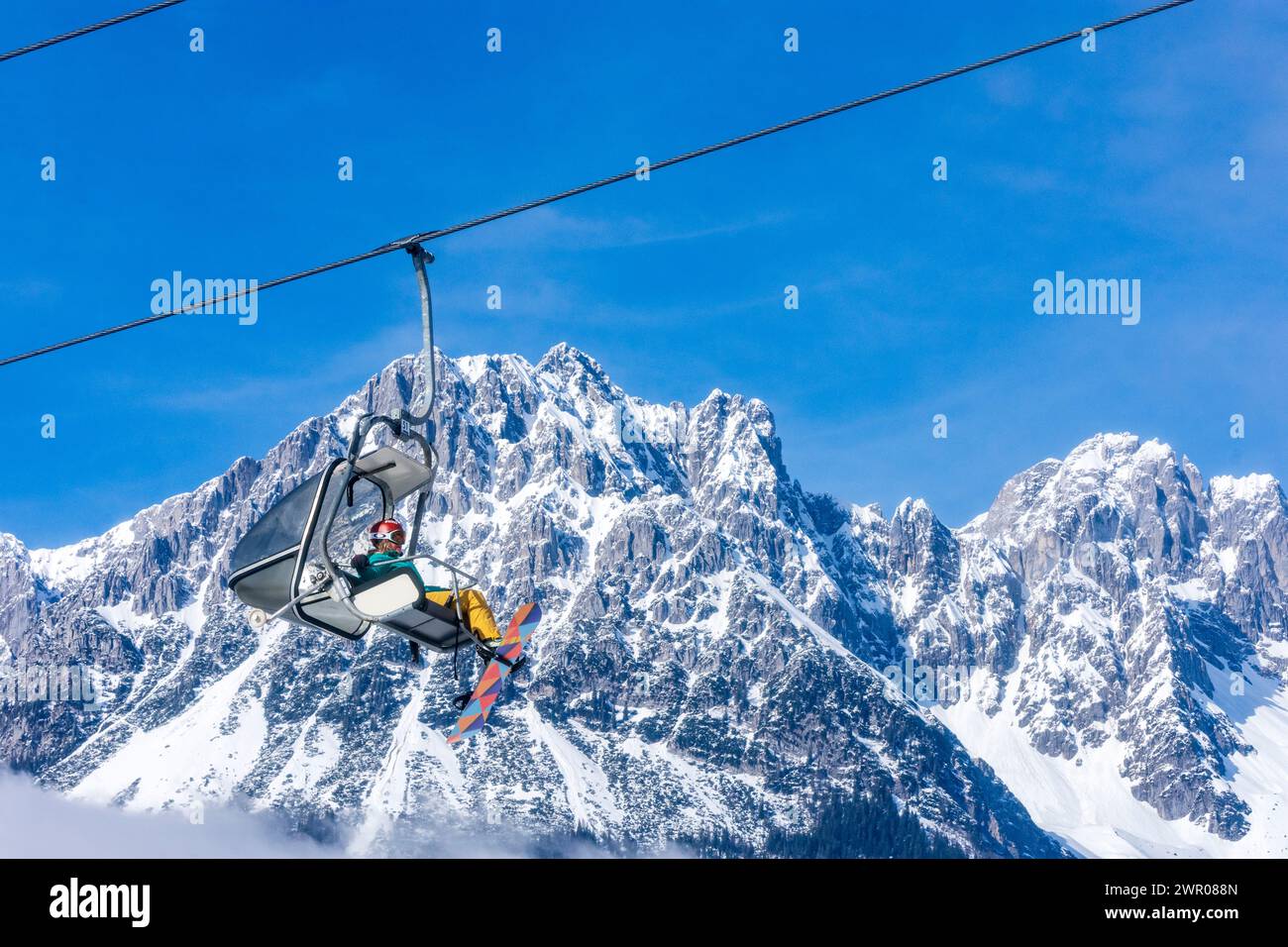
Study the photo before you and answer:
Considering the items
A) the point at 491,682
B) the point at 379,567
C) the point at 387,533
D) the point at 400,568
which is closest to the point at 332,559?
the point at 379,567

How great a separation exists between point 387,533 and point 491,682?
10.1 feet

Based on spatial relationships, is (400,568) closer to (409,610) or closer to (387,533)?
(409,610)

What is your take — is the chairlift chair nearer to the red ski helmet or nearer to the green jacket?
the green jacket

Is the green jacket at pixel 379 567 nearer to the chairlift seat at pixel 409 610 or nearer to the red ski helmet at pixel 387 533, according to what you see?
the chairlift seat at pixel 409 610

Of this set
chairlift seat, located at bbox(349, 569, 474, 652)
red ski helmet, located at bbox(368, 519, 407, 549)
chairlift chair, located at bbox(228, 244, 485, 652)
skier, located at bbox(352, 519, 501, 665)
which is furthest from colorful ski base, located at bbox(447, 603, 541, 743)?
red ski helmet, located at bbox(368, 519, 407, 549)

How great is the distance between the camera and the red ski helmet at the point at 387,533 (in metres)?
22.5

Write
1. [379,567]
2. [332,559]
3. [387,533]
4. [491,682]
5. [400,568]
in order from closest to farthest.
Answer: [332,559] < [400,568] < [379,567] < [387,533] < [491,682]

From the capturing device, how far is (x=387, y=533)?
22484 mm

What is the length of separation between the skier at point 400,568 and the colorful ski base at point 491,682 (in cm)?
28

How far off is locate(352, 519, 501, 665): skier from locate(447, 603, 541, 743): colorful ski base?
280 mm
